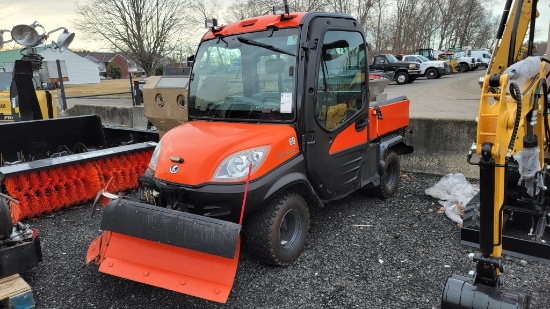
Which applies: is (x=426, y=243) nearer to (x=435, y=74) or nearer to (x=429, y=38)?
(x=435, y=74)

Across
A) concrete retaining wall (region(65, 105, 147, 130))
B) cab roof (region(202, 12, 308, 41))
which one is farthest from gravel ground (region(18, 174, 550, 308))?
concrete retaining wall (region(65, 105, 147, 130))

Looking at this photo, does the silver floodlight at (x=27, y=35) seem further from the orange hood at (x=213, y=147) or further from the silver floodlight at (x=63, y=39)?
the orange hood at (x=213, y=147)

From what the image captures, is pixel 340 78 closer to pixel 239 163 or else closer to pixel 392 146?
pixel 239 163

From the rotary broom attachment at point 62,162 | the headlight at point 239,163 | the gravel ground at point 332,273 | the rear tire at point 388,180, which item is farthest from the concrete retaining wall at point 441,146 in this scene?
the rotary broom attachment at point 62,162

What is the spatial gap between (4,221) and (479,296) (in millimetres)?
3189

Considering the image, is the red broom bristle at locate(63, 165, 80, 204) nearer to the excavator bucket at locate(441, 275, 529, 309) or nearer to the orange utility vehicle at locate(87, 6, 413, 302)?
the orange utility vehicle at locate(87, 6, 413, 302)

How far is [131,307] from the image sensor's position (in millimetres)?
2963

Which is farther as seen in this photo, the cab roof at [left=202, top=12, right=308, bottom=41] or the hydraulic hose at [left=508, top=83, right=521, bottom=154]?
the cab roof at [left=202, top=12, right=308, bottom=41]

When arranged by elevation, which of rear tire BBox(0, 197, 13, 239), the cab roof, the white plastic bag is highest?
the cab roof

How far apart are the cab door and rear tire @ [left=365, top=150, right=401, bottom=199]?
27.1 inches

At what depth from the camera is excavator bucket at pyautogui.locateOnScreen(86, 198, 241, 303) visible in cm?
275

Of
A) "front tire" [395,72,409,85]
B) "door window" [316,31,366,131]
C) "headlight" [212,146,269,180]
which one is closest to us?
"headlight" [212,146,269,180]

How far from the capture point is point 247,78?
3.73 meters

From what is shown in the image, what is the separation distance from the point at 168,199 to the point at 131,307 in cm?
84
